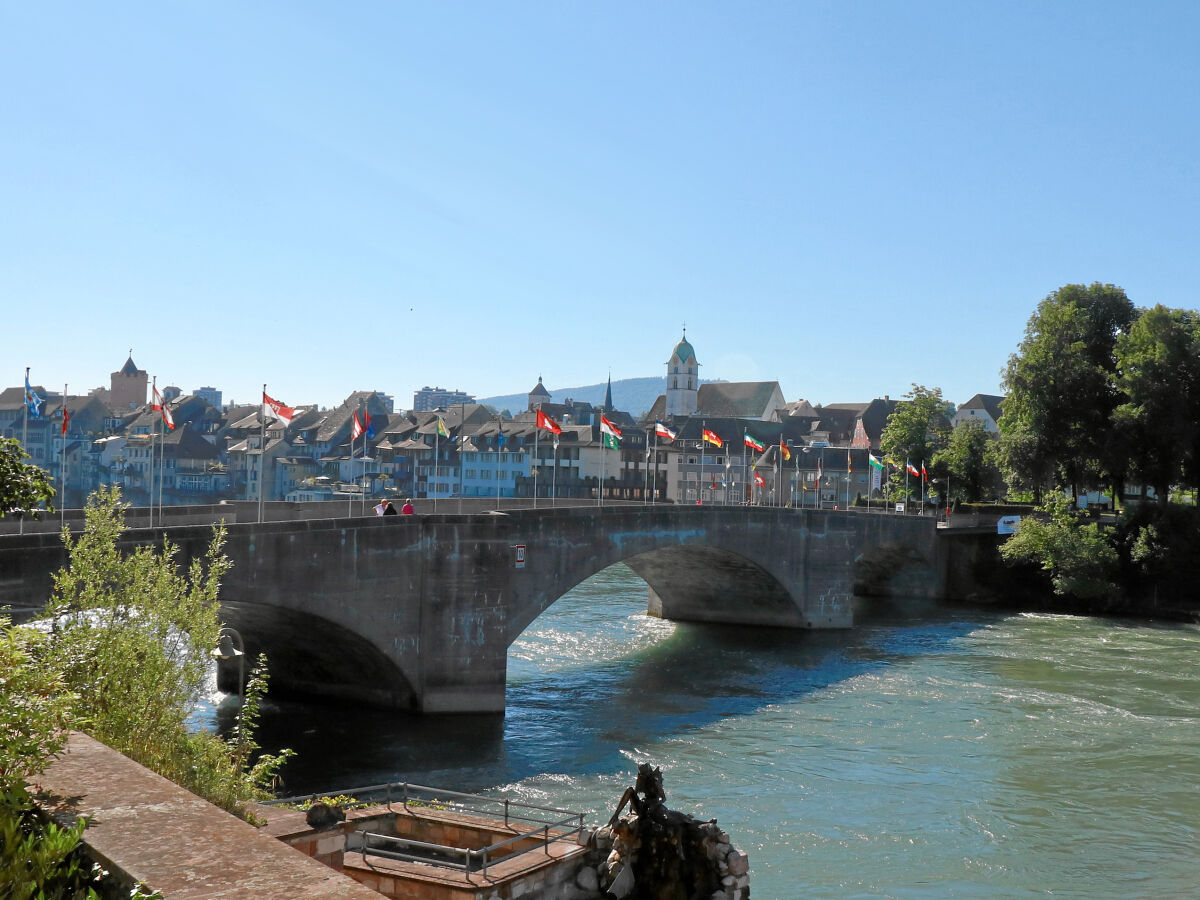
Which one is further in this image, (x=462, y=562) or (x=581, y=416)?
(x=581, y=416)

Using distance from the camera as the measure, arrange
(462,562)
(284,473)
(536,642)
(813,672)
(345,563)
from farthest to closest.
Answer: (284,473) < (536,642) < (813,672) < (462,562) < (345,563)

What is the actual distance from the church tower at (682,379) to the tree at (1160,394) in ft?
345

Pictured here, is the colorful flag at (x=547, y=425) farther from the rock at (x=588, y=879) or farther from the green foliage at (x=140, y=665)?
the green foliage at (x=140, y=665)

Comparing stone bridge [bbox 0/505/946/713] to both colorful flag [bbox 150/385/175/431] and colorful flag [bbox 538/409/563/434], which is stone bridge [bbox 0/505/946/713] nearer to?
colorful flag [bbox 538/409/563/434]

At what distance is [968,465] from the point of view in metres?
83.9

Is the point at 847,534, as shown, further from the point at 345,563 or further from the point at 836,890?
the point at 836,890

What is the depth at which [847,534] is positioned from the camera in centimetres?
5778

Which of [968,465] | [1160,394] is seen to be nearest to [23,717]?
[1160,394]

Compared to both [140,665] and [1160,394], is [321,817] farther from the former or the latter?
[1160,394]

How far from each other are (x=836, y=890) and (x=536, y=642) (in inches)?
1106

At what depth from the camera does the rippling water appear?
22.4 metres

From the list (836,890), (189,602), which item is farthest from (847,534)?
(189,602)

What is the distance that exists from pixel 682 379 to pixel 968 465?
87879 millimetres

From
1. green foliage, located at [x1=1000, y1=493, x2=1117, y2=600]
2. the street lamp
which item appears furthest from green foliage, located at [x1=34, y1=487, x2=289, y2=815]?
green foliage, located at [x1=1000, y1=493, x2=1117, y2=600]
